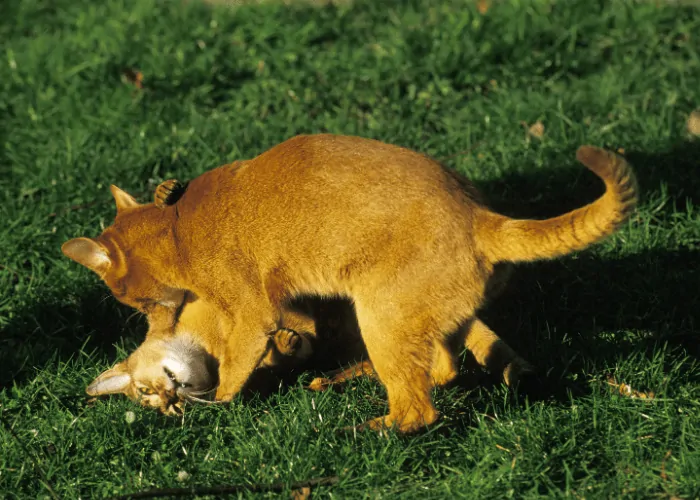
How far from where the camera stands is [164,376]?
479cm

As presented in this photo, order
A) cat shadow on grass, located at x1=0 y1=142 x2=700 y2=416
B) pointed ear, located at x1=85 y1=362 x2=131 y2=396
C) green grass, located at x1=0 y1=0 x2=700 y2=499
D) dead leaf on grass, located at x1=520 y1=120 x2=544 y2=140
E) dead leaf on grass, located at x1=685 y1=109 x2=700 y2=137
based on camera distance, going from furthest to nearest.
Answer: dead leaf on grass, located at x1=520 y1=120 x2=544 y2=140, dead leaf on grass, located at x1=685 y1=109 x2=700 y2=137, cat shadow on grass, located at x1=0 y1=142 x2=700 y2=416, pointed ear, located at x1=85 y1=362 x2=131 y2=396, green grass, located at x1=0 y1=0 x2=700 y2=499

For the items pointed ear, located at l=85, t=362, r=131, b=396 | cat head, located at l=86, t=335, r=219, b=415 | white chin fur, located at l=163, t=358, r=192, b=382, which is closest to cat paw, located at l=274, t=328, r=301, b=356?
cat head, located at l=86, t=335, r=219, b=415

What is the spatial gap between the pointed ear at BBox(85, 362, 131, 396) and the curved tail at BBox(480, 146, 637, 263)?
6.35 feet

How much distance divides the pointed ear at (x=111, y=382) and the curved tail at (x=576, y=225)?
1936mm

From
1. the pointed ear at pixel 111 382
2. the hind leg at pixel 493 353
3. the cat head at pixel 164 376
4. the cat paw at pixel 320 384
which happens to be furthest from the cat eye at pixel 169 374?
the hind leg at pixel 493 353

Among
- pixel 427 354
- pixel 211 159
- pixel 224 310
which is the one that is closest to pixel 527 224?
pixel 427 354

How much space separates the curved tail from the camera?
144 inches

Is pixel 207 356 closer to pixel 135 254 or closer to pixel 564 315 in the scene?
pixel 135 254

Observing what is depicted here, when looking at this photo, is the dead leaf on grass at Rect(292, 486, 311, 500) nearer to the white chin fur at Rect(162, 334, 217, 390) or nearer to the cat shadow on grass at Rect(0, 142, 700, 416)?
the cat shadow on grass at Rect(0, 142, 700, 416)

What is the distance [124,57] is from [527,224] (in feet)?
13.4

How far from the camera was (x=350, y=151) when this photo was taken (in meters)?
4.39

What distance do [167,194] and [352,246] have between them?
1.16 m

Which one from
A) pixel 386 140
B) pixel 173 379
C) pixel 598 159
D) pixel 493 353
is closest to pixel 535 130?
pixel 386 140

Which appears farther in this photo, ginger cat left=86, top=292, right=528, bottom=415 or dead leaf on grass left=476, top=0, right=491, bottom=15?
dead leaf on grass left=476, top=0, right=491, bottom=15
